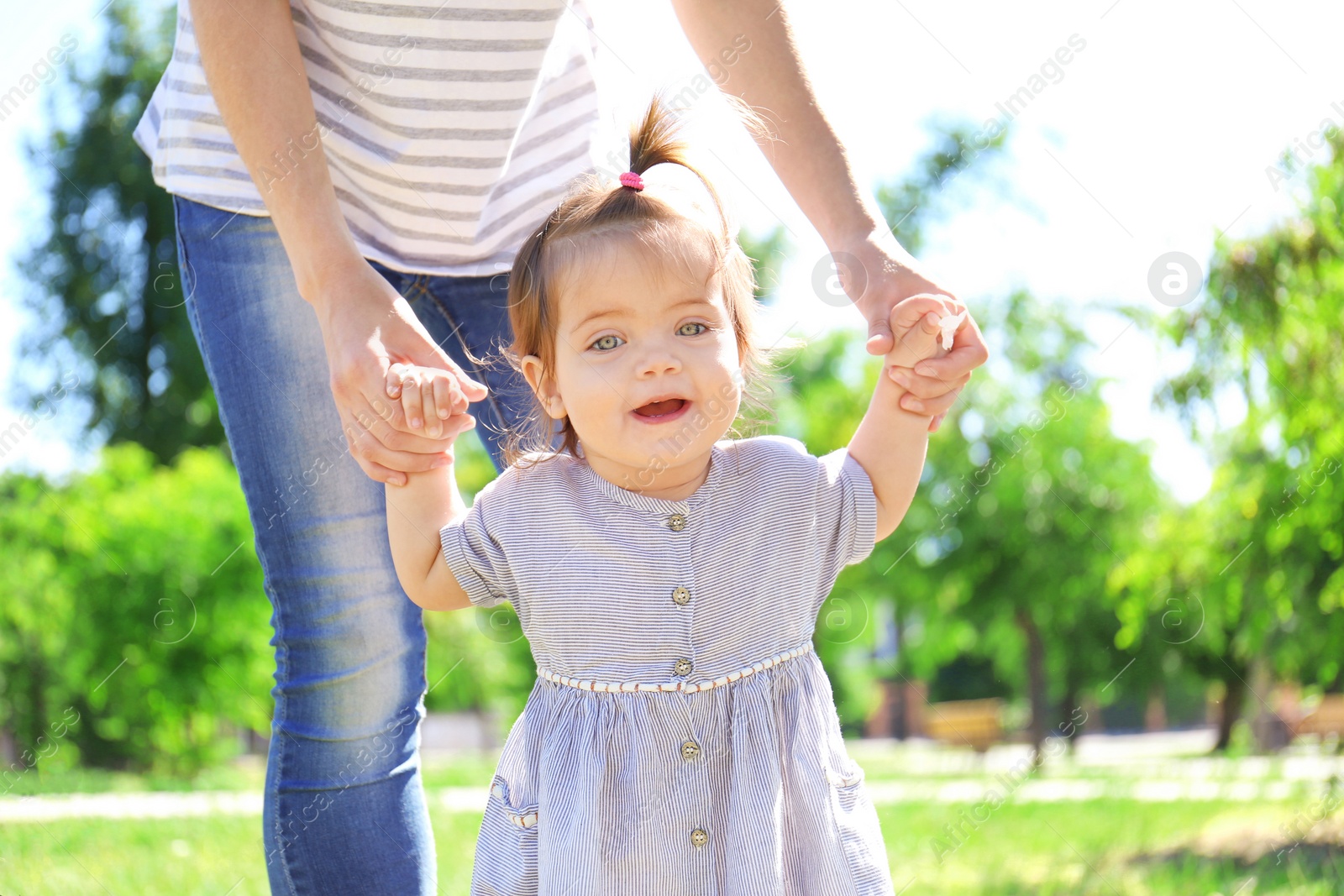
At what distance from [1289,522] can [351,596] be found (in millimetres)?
4294

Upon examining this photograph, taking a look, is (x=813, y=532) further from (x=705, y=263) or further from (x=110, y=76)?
(x=110, y=76)

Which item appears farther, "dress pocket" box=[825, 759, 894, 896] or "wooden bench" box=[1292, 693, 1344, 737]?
"wooden bench" box=[1292, 693, 1344, 737]

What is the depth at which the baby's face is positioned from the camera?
60.8 inches

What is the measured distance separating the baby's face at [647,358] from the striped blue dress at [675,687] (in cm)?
11

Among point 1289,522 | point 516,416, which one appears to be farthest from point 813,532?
point 1289,522

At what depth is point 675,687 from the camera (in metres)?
1.55

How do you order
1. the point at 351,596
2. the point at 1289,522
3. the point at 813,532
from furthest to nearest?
the point at 1289,522 < the point at 351,596 < the point at 813,532

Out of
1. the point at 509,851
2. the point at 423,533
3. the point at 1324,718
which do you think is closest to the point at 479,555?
the point at 423,533

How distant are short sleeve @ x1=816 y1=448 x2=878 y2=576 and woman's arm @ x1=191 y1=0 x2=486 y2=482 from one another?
1.71ft

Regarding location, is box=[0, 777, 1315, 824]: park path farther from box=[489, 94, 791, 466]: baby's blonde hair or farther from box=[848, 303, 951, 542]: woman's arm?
box=[489, 94, 791, 466]: baby's blonde hair

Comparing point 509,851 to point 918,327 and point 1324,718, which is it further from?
point 1324,718

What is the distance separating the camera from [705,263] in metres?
1.62

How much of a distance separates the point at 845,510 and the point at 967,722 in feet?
61.5

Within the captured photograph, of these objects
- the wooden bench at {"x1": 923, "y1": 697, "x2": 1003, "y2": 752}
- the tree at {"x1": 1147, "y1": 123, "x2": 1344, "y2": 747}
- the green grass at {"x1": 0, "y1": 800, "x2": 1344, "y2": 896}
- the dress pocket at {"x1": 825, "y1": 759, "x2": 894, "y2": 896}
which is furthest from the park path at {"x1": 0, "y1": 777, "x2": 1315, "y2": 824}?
the wooden bench at {"x1": 923, "y1": 697, "x2": 1003, "y2": 752}
